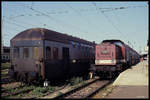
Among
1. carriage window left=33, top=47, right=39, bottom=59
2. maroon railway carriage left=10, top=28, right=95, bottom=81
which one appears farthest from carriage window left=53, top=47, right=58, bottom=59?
carriage window left=33, top=47, right=39, bottom=59

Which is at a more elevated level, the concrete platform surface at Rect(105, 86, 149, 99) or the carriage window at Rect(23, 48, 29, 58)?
the carriage window at Rect(23, 48, 29, 58)

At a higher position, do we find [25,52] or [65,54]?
[25,52]

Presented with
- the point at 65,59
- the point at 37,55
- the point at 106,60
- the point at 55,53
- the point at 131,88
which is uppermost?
the point at 55,53

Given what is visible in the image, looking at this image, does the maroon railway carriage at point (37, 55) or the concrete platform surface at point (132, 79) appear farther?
the concrete platform surface at point (132, 79)

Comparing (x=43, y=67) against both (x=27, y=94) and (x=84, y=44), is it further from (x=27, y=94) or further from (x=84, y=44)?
(x=84, y=44)

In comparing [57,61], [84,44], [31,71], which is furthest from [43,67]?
[84,44]

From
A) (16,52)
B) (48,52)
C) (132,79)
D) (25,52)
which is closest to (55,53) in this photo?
(48,52)

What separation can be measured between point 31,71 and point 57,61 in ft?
7.29

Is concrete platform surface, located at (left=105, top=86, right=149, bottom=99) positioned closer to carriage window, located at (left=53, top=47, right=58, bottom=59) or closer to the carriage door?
carriage window, located at (left=53, top=47, right=58, bottom=59)

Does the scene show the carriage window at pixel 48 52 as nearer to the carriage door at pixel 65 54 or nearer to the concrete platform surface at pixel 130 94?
the carriage door at pixel 65 54

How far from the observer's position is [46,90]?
12484 millimetres

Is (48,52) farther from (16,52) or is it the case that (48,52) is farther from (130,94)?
(130,94)

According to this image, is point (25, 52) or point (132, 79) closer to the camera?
point (25, 52)

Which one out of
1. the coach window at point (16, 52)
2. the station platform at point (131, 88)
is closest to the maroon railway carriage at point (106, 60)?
the station platform at point (131, 88)
